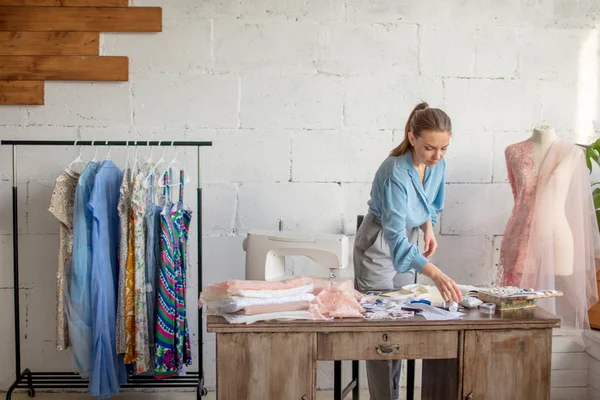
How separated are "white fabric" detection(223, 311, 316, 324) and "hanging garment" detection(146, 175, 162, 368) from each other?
1034mm

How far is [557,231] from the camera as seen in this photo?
3473 millimetres

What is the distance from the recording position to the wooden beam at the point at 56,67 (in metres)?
3.83

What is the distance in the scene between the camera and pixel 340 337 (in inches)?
99.2

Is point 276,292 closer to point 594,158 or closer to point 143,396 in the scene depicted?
point 143,396

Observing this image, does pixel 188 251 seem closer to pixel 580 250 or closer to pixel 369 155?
pixel 369 155

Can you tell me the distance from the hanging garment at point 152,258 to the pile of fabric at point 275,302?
35.6 inches

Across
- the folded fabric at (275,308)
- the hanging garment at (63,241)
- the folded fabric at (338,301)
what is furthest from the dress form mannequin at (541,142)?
the hanging garment at (63,241)

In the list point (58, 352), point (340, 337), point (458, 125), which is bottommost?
point (58, 352)

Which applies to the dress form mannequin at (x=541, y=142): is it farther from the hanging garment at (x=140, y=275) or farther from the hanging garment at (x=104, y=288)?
the hanging garment at (x=104, y=288)

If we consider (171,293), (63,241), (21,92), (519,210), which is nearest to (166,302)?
(171,293)

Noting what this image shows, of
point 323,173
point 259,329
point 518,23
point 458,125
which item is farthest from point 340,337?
point 518,23

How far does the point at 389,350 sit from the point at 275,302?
44 centimetres

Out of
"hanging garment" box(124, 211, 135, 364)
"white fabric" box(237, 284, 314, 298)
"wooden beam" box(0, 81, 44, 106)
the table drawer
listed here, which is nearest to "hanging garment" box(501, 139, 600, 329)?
the table drawer

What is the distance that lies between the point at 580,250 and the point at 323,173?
1.38 m
